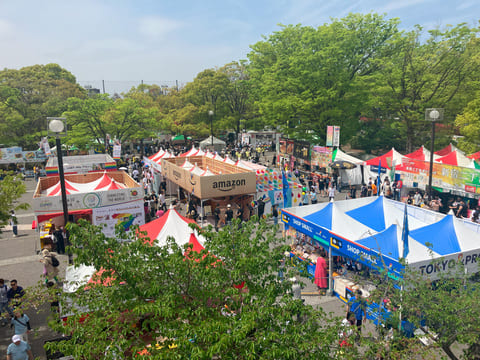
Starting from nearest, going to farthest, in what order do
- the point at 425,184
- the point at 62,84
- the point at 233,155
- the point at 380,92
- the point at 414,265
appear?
the point at 414,265 → the point at 425,184 → the point at 380,92 → the point at 233,155 → the point at 62,84

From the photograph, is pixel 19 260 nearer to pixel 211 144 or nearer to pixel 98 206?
pixel 98 206

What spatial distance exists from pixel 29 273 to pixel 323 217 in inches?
437

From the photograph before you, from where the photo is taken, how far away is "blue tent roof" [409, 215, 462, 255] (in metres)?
10.2

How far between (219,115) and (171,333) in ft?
147

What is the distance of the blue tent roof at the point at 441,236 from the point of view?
1016 cm

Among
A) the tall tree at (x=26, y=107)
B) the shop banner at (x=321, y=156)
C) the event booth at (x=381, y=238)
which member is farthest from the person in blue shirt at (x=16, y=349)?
the tall tree at (x=26, y=107)

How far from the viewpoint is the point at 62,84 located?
180 feet

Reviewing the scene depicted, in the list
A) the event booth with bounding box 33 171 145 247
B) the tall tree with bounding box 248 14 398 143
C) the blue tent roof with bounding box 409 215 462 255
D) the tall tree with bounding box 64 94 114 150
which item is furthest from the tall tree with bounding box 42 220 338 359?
the tall tree with bounding box 64 94 114 150

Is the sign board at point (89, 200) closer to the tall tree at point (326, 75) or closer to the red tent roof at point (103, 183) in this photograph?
the red tent roof at point (103, 183)

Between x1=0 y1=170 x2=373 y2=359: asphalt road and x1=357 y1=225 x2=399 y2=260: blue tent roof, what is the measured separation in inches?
74.4

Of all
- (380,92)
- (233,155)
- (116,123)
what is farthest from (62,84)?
(380,92)

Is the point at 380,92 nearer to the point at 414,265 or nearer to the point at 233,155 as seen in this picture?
the point at 233,155

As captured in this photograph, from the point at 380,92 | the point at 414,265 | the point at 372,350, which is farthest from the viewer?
the point at 380,92

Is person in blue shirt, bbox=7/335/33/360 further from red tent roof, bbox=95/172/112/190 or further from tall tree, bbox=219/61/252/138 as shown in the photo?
tall tree, bbox=219/61/252/138
